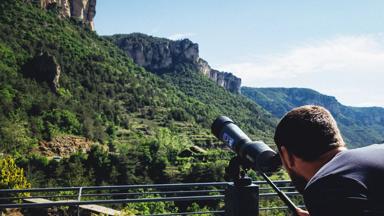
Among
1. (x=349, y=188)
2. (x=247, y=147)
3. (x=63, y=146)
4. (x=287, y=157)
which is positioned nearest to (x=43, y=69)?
(x=63, y=146)

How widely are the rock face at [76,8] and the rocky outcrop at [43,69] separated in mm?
30765

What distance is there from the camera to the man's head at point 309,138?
1339 mm

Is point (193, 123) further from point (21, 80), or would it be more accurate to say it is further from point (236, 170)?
point (236, 170)

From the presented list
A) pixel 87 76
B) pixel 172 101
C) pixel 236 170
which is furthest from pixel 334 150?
pixel 172 101

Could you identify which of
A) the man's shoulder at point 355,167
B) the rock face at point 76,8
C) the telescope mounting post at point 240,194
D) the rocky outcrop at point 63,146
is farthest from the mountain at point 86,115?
the man's shoulder at point 355,167

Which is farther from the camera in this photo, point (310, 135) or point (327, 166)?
point (310, 135)

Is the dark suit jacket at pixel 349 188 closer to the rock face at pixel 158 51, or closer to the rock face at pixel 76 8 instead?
the rock face at pixel 76 8

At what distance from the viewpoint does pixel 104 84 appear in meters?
80.6

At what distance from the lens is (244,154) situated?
6.51 feet

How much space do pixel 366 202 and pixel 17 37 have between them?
79.0 metres

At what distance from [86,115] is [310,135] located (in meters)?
65.7

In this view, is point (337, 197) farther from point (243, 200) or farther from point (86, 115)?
point (86, 115)

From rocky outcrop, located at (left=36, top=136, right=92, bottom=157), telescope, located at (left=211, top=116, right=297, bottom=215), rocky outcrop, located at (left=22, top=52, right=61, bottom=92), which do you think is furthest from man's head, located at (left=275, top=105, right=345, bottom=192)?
rocky outcrop, located at (left=22, top=52, right=61, bottom=92)

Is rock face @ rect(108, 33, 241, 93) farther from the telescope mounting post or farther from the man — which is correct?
the man
